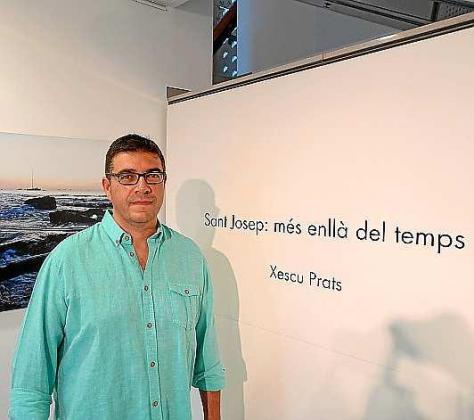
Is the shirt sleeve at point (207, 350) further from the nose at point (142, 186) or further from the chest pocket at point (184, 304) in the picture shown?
the nose at point (142, 186)

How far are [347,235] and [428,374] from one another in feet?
1.54

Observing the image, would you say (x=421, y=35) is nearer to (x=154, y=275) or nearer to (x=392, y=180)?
(x=392, y=180)

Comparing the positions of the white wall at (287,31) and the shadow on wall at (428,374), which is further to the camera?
the white wall at (287,31)

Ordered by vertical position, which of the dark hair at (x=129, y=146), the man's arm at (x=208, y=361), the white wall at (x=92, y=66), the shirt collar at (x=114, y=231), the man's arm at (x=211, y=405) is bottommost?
the man's arm at (x=211, y=405)

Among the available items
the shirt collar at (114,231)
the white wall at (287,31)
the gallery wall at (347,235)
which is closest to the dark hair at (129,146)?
the shirt collar at (114,231)

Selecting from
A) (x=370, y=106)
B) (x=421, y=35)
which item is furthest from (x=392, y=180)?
(x=421, y=35)

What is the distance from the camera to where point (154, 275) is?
61.5 inches

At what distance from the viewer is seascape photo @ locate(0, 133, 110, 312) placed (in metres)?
2.01

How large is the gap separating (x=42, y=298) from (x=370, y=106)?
44.0 inches

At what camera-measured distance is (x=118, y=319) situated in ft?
4.81

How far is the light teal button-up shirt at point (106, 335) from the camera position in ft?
4.65

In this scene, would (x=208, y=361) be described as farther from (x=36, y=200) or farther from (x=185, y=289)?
(x=36, y=200)

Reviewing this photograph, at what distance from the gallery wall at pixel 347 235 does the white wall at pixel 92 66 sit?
36cm

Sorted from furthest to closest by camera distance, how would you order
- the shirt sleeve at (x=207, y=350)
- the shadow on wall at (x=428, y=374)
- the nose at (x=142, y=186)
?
1. the shirt sleeve at (x=207, y=350)
2. the nose at (x=142, y=186)
3. the shadow on wall at (x=428, y=374)
